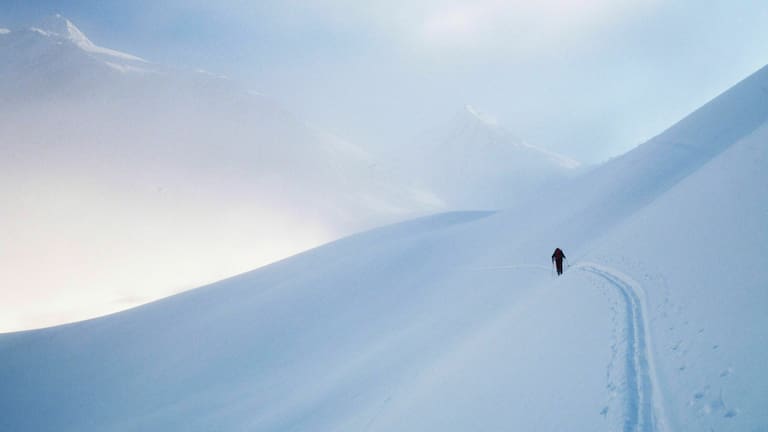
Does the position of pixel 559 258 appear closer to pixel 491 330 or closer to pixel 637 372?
pixel 491 330

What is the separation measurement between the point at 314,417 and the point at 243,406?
7.61m

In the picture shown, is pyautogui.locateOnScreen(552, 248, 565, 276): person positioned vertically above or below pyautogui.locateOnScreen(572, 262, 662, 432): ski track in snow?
above

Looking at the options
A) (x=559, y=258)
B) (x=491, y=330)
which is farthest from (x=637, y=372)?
(x=559, y=258)

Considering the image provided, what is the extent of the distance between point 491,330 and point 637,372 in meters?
6.03

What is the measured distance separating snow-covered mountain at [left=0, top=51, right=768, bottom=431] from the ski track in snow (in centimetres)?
3

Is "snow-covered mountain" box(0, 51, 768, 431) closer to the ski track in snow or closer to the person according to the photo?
the ski track in snow

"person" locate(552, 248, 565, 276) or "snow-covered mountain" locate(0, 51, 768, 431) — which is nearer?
"snow-covered mountain" locate(0, 51, 768, 431)

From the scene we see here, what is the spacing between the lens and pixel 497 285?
1967 centimetres

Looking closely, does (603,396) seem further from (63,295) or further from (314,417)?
(63,295)

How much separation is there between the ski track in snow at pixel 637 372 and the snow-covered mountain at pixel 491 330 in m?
0.03

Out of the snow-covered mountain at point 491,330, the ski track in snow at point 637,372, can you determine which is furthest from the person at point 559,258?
the ski track in snow at point 637,372

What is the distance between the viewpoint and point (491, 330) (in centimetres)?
1152

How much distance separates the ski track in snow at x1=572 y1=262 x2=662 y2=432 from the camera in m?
4.70

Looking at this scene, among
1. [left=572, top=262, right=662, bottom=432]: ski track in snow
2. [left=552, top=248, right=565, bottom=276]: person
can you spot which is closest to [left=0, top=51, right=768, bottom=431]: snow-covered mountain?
[left=572, top=262, right=662, bottom=432]: ski track in snow
